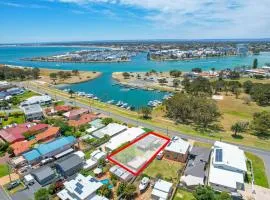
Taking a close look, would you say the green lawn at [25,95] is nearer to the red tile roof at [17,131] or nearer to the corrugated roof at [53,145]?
the red tile roof at [17,131]

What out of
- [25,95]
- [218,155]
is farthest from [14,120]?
[218,155]

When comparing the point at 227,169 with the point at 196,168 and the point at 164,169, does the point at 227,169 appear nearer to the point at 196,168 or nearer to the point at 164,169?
the point at 196,168

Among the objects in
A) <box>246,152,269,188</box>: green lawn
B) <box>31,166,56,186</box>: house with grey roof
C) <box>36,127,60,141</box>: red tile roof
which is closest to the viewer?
<box>31,166,56,186</box>: house with grey roof

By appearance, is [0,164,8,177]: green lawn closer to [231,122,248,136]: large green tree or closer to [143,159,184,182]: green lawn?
[143,159,184,182]: green lawn

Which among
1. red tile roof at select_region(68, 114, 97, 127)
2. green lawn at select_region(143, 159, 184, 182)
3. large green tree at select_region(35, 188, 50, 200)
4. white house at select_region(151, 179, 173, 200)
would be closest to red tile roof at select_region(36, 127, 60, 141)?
red tile roof at select_region(68, 114, 97, 127)

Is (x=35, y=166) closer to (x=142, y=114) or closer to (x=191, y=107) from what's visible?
(x=142, y=114)

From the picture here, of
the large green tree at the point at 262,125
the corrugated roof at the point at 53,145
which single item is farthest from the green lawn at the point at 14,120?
the large green tree at the point at 262,125
